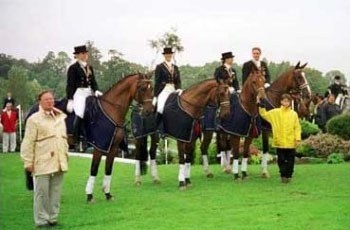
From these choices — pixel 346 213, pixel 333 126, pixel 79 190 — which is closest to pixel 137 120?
pixel 79 190

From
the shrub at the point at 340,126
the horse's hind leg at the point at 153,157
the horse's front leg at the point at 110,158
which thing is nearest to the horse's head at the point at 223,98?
the horse's hind leg at the point at 153,157

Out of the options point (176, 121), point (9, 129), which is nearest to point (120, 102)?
point (176, 121)

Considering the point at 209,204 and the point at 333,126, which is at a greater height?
the point at 333,126

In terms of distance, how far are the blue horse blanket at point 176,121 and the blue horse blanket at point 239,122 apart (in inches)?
36.6

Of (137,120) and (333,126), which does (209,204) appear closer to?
(137,120)

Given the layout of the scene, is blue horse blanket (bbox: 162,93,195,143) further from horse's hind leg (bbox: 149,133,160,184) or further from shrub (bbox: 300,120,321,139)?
shrub (bbox: 300,120,321,139)

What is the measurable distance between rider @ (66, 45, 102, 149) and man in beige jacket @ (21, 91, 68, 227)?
4.96 feet

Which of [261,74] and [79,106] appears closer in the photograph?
[79,106]

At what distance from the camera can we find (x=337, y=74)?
50.8ft

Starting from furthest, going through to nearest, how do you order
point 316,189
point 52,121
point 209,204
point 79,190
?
point 79,190 → point 316,189 → point 209,204 → point 52,121

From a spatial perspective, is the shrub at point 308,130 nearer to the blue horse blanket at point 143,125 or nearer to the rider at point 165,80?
the rider at point 165,80

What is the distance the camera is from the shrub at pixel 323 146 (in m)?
14.2

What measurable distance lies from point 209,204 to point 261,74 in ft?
10.1

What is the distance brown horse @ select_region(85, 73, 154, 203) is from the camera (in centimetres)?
868
